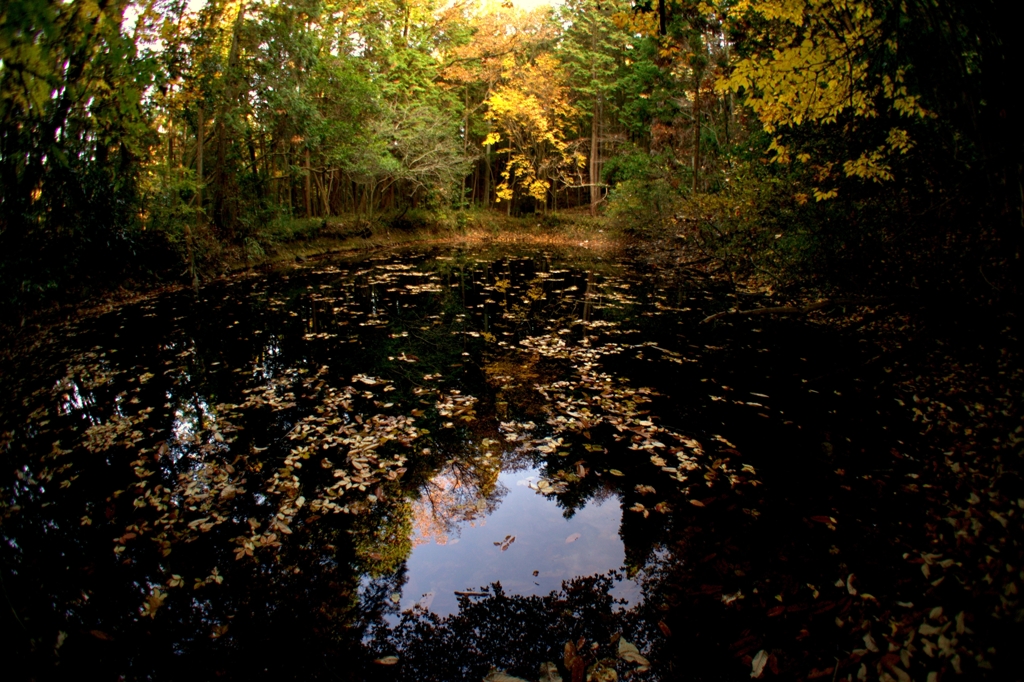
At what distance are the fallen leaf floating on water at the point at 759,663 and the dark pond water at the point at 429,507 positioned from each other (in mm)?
75

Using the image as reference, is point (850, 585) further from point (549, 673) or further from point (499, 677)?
point (499, 677)

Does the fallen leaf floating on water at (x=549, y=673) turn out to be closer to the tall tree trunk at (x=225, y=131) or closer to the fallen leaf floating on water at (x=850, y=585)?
the fallen leaf floating on water at (x=850, y=585)

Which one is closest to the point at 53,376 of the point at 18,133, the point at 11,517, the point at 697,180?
the point at 18,133

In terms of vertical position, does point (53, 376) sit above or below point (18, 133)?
below

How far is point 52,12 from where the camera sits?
8.03ft

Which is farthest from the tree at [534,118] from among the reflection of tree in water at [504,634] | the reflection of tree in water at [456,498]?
the reflection of tree in water at [504,634]

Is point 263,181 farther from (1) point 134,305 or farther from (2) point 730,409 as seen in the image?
(2) point 730,409

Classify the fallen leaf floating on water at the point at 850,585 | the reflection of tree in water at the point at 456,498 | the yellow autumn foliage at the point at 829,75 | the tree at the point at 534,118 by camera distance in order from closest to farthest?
the fallen leaf floating on water at the point at 850,585 → the reflection of tree in water at the point at 456,498 → the yellow autumn foliage at the point at 829,75 → the tree at the point at 534,118

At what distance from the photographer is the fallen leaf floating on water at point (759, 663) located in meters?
2.81

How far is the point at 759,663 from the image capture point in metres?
2.87

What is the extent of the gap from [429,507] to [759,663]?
110 inches

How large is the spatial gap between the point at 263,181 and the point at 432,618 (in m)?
18.4

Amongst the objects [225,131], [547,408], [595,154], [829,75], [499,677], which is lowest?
[499,677]

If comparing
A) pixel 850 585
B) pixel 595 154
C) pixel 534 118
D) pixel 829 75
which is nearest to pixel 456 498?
pixel 850 585
